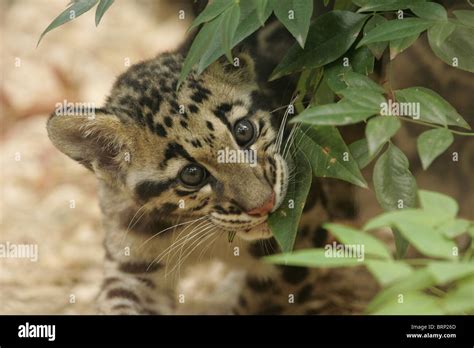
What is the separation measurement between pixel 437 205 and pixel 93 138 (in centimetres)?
186

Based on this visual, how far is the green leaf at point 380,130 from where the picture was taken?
1646 mm

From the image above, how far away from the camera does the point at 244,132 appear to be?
254 centimetres

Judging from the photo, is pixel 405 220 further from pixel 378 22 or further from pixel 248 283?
pixel 248 283

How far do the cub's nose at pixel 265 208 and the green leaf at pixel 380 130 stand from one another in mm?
798

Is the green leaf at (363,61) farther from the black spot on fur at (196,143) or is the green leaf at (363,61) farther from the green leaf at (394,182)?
the black spot on fur at (196,143)

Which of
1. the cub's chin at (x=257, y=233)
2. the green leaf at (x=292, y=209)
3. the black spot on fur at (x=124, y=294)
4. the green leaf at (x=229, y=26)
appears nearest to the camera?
the green leaf at (x=229, y=26)

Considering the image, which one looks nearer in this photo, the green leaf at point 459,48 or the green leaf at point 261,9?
the green leaf at point 261,9

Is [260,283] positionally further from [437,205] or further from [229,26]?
[437,205]

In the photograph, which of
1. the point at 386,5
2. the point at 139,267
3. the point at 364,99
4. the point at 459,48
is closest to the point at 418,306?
the point at 364,99

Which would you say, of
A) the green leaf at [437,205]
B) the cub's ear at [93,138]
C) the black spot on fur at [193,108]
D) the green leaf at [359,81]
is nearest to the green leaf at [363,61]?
the green leaf at [359,81]

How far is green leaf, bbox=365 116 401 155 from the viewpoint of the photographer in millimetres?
1646

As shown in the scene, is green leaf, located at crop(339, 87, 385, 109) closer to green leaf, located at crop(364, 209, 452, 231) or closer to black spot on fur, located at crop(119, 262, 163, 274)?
green leaf, located at crop(364, 209, 452, 231)

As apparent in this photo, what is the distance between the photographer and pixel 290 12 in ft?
6.82

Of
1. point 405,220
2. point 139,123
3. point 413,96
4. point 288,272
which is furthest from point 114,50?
point 405,220
